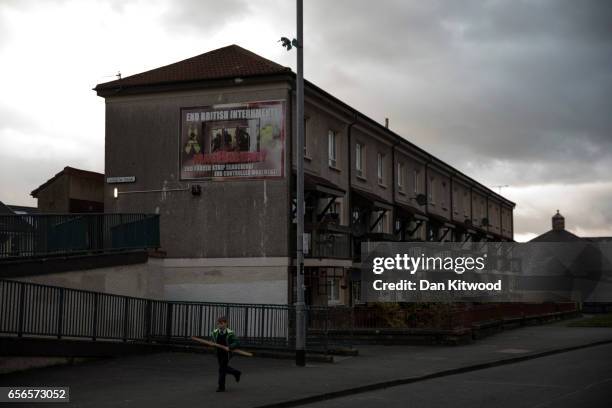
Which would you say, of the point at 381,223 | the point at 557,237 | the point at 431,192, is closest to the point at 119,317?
the point at 381,223

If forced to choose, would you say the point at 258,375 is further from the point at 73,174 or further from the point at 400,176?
the point at 400,176

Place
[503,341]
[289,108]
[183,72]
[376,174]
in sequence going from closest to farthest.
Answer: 1. [503,341]
2. [289,108]
3. [183,72]
4. [376,174]

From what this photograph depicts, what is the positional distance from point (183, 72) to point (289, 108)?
16.6ft

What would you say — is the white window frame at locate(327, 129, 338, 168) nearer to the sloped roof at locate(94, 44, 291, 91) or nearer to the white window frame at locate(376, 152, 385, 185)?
the sloped roof at locate(94, 44, 291, 91)

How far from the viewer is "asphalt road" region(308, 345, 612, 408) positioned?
513 inches

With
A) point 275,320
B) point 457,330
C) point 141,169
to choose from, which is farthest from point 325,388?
point 141,169

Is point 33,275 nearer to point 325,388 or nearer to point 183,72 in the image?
point 325,388

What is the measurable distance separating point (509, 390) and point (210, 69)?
20793 mm

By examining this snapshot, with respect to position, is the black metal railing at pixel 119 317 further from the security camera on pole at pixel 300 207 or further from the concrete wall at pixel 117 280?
the security camera on pole at pixel 300 207

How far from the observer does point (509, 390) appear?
14.8 meters

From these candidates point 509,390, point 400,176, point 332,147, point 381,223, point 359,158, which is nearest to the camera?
point 509,390

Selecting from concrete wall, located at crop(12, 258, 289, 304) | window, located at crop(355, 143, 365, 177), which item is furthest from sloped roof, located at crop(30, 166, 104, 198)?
window, located at crop(355, 143, 365, 177)

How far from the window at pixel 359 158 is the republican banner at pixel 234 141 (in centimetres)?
800

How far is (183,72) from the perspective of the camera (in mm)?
32594
